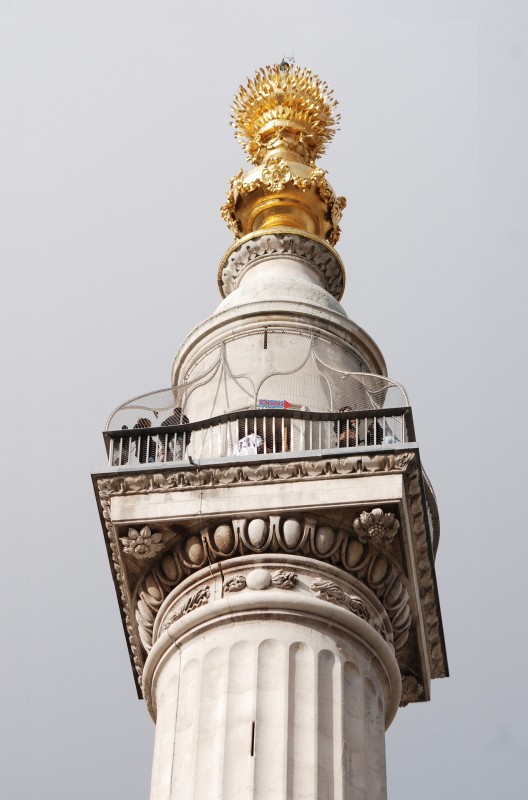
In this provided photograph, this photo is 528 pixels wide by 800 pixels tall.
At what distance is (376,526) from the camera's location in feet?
91.7

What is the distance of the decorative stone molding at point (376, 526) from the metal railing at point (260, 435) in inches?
60.9

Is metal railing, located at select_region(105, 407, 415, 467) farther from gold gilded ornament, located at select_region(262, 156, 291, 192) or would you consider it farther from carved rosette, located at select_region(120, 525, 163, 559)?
gold gilded ornament, located at select_region(262, 156, 291, 192)

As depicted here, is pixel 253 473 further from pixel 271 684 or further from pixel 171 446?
pixel 271 684

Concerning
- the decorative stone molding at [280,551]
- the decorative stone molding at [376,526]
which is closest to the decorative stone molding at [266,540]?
the decorative stone molding at [280,551]

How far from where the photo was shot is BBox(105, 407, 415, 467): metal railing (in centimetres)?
2925

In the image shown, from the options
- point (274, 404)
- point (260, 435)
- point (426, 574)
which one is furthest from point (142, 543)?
point (426, 574)

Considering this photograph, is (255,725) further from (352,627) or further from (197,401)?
(197,401)

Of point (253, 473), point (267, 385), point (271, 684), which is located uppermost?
point (267, 385)

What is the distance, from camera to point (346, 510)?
2812 cm

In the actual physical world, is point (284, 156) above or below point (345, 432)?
above

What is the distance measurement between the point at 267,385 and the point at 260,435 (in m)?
2.17

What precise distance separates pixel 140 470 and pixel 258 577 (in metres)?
2.81

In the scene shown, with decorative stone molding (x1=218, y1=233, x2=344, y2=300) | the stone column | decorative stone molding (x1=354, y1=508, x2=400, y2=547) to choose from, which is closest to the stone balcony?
decorative stone molding (x1=354, y1=508, x2=400, y2=547)

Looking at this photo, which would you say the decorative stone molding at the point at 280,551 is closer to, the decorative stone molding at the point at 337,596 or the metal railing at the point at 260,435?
the decorative stone molding at the point at 337,596
